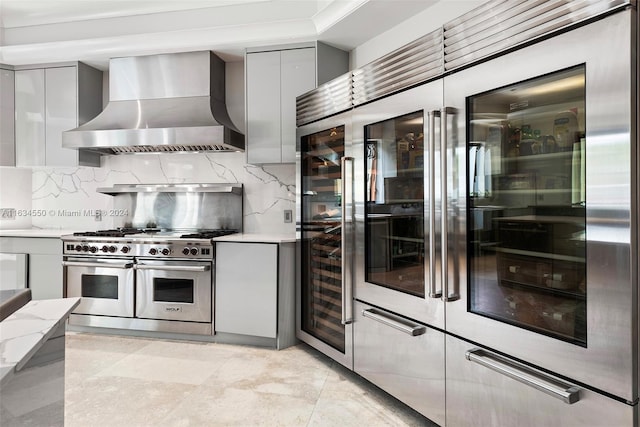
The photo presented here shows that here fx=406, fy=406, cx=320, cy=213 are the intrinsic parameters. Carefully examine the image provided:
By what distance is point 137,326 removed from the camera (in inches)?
141

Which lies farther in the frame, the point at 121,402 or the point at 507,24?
the point at 121,402

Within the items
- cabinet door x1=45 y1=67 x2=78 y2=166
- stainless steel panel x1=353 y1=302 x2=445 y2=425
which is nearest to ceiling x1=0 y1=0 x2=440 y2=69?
cabinet door x1=45 y1=67 x2=78 y2=166

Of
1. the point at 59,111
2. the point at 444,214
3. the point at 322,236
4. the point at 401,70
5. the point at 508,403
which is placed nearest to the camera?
the point at 508,403

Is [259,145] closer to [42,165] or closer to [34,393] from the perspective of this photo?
[42,165]

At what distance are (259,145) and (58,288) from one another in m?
2.27

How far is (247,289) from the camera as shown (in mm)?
3350

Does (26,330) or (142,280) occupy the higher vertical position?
(26,330)

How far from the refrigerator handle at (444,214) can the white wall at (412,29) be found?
1.25 metres

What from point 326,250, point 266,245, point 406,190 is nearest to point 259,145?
point 266,245

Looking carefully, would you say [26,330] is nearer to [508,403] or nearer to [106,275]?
[508,403]

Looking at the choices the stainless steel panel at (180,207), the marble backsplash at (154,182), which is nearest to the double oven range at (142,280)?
the stainless steel panel at (180,207)

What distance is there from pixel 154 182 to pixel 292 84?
1.84 m

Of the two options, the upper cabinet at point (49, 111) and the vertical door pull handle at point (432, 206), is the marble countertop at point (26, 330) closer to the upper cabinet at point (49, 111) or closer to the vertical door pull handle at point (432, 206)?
the vertical door pull handle at point (432, 206)

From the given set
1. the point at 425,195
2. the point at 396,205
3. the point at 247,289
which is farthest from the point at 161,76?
the point at 425,195
